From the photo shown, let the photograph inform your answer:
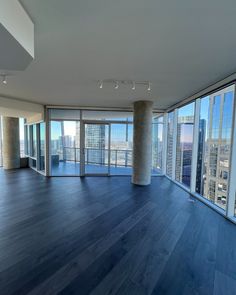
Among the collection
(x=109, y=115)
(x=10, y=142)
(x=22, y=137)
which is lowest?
(x=10, y=142)

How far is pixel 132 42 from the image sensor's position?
2014 millimetres

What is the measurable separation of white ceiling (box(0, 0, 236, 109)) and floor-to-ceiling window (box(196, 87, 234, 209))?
539 mm

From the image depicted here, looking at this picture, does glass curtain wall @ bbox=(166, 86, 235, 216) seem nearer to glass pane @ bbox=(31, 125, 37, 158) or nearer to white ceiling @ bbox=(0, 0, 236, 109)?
white ceiling @ bbox=(0, 0, 236, 109)

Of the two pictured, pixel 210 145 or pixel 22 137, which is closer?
pixel 210 145

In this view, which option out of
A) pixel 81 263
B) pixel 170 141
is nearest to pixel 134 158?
pixel 170 141

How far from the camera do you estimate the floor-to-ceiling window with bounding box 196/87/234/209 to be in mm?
3244

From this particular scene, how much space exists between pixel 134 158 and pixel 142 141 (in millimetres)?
628

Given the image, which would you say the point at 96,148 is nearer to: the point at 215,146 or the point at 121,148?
the point at 121,148

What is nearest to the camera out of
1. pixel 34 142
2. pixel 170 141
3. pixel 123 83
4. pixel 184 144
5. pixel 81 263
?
pixel 81 263

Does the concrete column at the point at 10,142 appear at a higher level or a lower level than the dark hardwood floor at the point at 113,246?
higher

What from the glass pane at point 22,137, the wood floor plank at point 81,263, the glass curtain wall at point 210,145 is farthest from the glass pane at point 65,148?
the wood floor plank at point 81,263

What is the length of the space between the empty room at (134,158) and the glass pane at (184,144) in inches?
2.4

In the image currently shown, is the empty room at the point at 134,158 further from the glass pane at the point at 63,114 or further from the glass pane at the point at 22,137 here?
the glass pane at the point at 22,137

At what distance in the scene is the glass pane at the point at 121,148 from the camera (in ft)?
20.4
